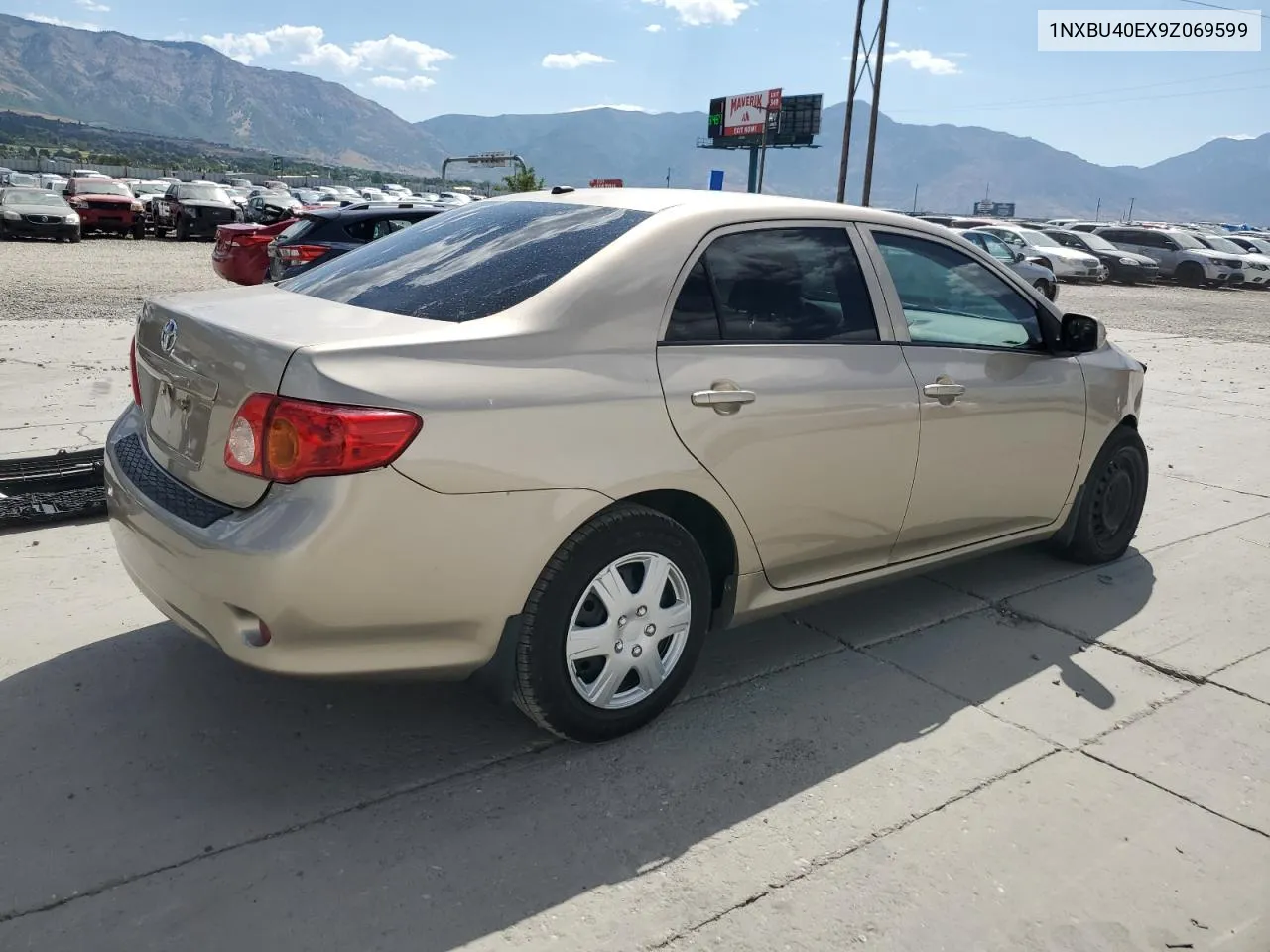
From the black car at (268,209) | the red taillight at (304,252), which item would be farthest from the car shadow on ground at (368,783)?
the black car at (268,209)

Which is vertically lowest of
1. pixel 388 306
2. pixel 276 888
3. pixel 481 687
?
pixel 276 888

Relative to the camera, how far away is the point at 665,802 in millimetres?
2955

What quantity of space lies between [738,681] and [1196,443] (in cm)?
594

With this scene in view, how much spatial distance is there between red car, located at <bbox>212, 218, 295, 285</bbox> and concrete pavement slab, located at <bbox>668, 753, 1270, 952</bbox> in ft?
40.8

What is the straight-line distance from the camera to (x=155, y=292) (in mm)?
15758

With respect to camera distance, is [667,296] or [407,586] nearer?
[407,586]

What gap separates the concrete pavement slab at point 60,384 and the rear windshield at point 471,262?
3.31 m

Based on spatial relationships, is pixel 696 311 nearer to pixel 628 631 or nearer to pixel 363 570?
pixel 628 631

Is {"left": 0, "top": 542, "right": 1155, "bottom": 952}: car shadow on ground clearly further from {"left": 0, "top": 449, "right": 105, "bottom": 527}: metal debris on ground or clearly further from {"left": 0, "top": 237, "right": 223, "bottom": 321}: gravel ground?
{"left": 0, "top": 237, "right": 223, "bottom": 321}: gravel ground

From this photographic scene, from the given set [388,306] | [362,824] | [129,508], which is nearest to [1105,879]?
[362,824]

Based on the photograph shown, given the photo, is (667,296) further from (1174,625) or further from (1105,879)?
(1174,625)

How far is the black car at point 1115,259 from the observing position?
100 feet

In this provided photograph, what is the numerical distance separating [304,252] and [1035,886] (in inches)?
421

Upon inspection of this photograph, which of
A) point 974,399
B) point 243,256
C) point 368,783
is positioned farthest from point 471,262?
point 243,256
